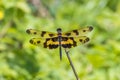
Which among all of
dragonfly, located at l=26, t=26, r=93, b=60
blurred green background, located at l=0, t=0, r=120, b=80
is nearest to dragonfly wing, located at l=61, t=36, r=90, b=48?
dragonfly, located at l=26, t=26, r=93, b=60

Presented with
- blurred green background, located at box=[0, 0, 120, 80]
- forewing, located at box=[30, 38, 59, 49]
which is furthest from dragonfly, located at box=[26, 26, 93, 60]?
blurred green background, located at box=[0, 0, 120, 80]

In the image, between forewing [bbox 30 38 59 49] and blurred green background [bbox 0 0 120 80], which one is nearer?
forewing [bbox 30 38 59 49]

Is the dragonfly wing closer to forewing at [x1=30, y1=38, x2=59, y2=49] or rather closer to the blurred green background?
forewing at [x1=30, y1=38, x2=59, y2=49]

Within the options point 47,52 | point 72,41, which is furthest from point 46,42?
point 47,52

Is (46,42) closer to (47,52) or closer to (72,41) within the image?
(72,41)

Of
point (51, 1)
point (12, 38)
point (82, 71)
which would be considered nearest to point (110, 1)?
point (82, 71)

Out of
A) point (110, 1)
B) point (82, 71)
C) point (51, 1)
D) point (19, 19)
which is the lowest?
point (82, 71)

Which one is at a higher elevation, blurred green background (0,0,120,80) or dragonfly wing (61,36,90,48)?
blurred green background (0,0,120,80)

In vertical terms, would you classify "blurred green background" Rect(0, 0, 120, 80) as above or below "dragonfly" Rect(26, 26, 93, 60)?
above

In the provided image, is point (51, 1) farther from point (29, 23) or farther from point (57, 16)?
point (29, 23)
